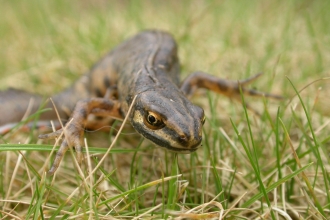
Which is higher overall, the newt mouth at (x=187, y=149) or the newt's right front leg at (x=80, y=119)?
the newt mouth at (x=187, y=149)

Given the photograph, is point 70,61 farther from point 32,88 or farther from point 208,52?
point 208,52

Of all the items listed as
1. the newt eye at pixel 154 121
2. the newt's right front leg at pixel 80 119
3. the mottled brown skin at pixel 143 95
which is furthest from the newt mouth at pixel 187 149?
the newt's right front leg at pixel 80 119

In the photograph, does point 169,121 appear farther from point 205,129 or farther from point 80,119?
point 205,129

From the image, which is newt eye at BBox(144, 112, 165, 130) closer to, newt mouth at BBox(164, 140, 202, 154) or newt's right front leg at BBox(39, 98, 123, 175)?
newt mouth at BBox(164, 140, 202, 154)

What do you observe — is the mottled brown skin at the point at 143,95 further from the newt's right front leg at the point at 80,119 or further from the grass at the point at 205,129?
the grass at the point at 205,129

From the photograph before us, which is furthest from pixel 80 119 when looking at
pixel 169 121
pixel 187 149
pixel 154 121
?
pixel 187 149

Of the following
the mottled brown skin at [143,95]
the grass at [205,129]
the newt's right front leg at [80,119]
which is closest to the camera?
the grass at [205,129]

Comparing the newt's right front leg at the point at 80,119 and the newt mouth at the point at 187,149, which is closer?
the newt mouth at the point at 187,149

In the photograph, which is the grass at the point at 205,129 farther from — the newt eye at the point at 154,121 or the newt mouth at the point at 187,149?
the newt eye at the point at 154,121

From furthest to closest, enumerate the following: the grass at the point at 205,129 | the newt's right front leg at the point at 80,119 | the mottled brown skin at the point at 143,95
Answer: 1. the newt's right front leg at the point at 80,119
2. the mottled brown skin at the point at 143,95
3. the grass at the point at 205,129
